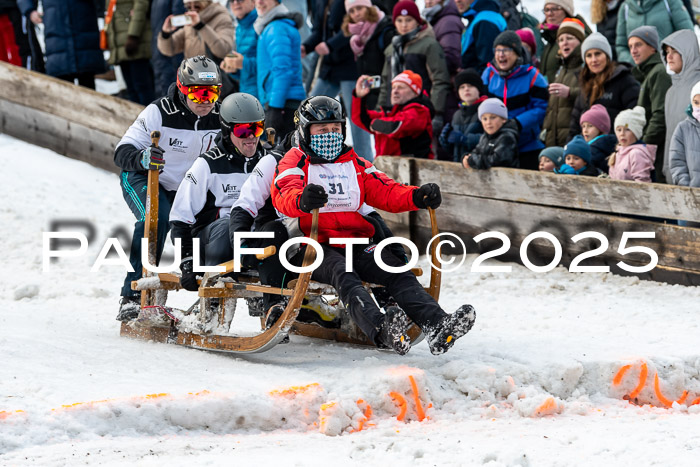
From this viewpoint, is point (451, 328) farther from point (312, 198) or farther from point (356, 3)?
point (356, 3)

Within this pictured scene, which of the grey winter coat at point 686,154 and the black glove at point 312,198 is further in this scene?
the grey winter coat at point 686,154

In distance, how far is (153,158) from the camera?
22.3 feet

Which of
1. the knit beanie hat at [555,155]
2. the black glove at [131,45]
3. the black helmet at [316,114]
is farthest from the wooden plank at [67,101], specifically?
the black helmet at [316,114]

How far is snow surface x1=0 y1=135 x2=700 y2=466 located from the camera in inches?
181

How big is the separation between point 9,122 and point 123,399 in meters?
8.59

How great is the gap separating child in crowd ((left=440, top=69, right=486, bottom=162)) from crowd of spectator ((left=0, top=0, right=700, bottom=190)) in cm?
1

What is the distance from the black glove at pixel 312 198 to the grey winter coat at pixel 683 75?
139 inches

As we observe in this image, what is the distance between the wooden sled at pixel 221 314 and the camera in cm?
599

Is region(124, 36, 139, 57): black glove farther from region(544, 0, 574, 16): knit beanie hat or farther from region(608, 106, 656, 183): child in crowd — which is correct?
region(608, 106, 656, 183): child in crowd

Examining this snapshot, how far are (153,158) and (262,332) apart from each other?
4.73ft

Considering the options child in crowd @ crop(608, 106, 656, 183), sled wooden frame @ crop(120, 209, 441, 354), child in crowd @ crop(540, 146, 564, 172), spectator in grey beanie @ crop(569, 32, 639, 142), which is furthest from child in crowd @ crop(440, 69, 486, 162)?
sled wooden frame @ crop(120, 209, 441, 354)

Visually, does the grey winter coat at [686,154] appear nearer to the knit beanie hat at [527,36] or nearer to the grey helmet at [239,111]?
the knit beanie hat at [527,36]

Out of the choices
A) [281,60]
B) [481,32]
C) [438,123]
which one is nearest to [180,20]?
[281,60]

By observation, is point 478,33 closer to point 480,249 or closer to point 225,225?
point 480,249
